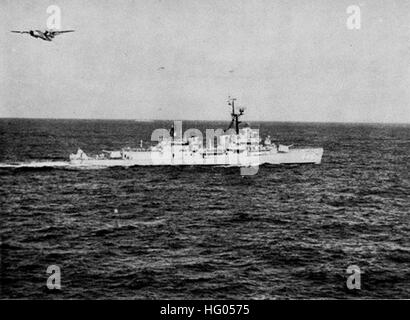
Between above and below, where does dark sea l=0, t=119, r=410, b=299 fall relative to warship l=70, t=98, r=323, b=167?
below

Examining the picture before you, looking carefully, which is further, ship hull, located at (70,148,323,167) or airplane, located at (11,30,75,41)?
ship hull, located at (70,148,323,167)

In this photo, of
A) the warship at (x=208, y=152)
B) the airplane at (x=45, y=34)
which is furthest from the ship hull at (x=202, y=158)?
the airplane at (x=45, y=34)

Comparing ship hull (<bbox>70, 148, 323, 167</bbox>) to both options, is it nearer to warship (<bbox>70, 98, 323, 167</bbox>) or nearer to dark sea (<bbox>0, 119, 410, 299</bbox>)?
warship (<bbox>70, 98, 323, 167</bbox>)

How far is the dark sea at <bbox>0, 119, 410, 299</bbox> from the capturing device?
54.4ft

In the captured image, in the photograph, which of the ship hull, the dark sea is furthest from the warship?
the dark sea

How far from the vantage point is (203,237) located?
22938 mm

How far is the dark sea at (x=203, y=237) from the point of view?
1659 centimetres

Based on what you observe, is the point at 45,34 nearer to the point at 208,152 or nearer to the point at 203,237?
the point at 203,237

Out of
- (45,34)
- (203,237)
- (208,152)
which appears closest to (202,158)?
(208,152)

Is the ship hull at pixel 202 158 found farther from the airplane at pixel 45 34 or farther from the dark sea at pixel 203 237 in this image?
the airplane at pixel 45 34

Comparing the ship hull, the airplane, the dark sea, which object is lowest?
the dark sea

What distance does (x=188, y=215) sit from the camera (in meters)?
28.2
